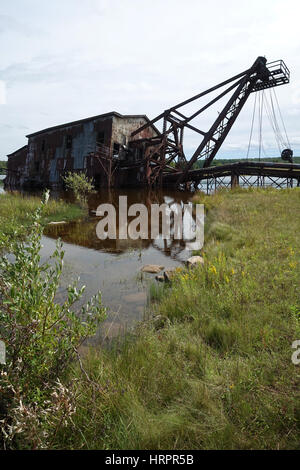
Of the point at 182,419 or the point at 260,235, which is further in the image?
the point at 260,235

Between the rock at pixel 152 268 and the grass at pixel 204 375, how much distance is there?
1250mm

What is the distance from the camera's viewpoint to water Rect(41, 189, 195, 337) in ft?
11.1

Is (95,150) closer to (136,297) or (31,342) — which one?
(136,297)

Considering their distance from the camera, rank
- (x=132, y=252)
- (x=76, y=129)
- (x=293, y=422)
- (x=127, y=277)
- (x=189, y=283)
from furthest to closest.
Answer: (x=76, y=129), (x=132, y=252), (x=127, y=277), (x=189, y=283), (x=293, y=422)

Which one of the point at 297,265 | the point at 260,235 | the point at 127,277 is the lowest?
the point at 127,277

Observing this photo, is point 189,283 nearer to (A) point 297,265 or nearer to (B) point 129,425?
(A) point 297,265

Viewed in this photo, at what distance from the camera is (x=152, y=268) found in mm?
4906

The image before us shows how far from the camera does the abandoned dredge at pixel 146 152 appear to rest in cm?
1702

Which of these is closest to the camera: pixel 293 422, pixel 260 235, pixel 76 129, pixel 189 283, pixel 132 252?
pixel 293 422

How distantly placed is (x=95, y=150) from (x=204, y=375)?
840 inches
